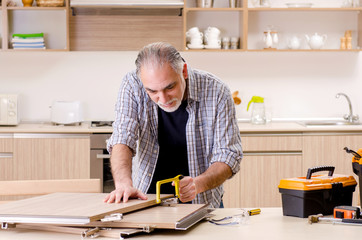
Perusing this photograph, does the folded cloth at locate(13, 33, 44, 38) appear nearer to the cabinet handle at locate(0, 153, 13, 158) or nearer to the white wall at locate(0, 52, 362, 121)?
the white wall at locate(0, 52, 362, 121)

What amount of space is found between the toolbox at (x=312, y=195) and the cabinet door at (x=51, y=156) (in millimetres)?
2631

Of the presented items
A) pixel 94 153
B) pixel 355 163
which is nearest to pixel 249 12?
pixel 94 153

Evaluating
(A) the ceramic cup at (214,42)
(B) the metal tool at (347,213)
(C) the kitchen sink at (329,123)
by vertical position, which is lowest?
(B) the metal tool at (347,213)

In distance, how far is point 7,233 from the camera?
5.89 feet

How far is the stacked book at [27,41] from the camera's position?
4750mm

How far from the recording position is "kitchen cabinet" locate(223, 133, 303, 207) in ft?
14.9

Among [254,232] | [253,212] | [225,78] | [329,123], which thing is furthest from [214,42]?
[254,232]

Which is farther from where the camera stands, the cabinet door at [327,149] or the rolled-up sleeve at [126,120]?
the cabinet door at [327,149]

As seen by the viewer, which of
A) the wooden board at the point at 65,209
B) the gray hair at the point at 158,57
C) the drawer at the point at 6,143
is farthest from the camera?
the drawer at the point at 6,143

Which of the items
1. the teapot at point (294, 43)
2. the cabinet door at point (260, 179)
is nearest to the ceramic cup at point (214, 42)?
the teapot at point (294, 43)

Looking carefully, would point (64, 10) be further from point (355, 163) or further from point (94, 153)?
point (355, 163)

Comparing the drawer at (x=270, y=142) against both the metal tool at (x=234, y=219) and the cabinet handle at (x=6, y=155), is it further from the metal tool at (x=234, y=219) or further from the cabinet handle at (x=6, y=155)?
the metal tool at (x=234, y=219)

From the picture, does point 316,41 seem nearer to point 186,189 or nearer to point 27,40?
point 27,40

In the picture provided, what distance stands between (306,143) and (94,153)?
5.33 ft
